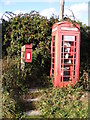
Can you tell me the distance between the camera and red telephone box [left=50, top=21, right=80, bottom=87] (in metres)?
6.93

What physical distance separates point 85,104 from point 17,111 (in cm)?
175

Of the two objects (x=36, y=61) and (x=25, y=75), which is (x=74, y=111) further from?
(x=36, y=61)

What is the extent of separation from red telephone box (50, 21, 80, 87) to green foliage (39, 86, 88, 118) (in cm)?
65

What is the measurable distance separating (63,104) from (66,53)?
2.10m

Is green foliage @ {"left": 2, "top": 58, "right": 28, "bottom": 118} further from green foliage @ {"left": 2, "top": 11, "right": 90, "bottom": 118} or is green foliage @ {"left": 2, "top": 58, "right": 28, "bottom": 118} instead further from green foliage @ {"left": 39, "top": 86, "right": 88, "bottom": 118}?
green foliage @ {"left": 39, "top": 86, "right": 88, "bottom": 118}

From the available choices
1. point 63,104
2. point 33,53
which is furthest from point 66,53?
point 63,104

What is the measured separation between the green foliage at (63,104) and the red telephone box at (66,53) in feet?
2.14

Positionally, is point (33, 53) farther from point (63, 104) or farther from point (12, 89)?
point (63, 104)

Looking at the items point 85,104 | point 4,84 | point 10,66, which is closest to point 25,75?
point 10,66

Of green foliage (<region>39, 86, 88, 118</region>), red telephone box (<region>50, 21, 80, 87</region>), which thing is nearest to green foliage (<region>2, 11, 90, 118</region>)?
green foliage (<region>39, 86, 88, 118</region>)

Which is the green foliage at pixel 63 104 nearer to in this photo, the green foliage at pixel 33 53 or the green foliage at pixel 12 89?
the green foliage at pixel 33 53

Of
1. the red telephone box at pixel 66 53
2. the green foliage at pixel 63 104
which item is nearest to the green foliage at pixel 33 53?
the green foliage at pixel 63 104

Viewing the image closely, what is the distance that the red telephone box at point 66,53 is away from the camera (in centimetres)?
693

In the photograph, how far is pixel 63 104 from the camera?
5637 millimetres
